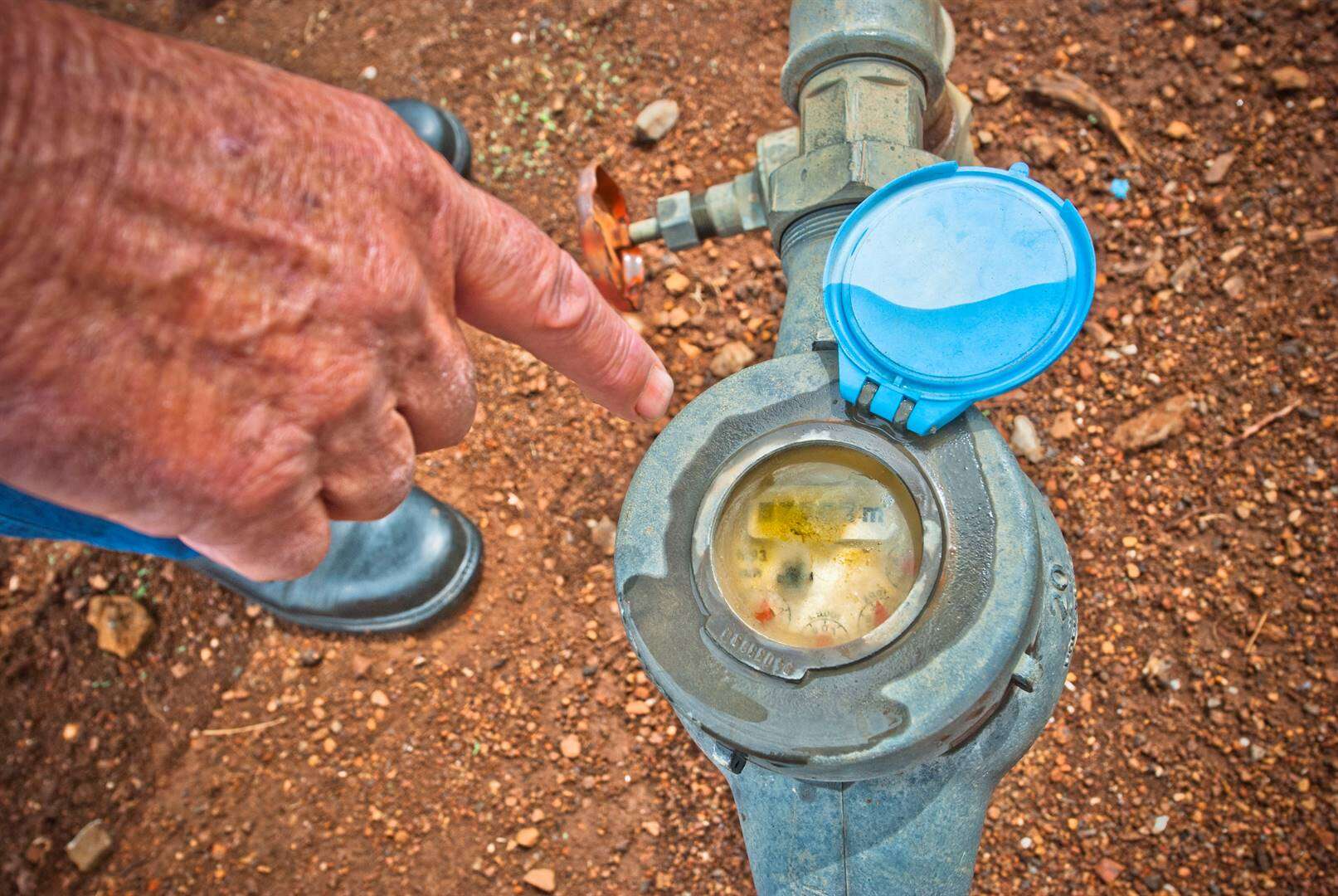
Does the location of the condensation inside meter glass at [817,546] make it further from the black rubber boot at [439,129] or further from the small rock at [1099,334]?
the black rubber boot at [439,129]

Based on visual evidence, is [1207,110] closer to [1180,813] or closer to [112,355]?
[1180,813]

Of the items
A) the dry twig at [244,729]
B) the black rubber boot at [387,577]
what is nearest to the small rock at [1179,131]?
the black rubber boot at [387,577]

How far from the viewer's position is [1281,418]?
4.62 feet

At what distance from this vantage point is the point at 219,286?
645 mm

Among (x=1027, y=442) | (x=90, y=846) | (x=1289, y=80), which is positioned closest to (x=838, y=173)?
(x=1027, y=442)

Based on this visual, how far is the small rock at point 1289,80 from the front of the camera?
1506 mm

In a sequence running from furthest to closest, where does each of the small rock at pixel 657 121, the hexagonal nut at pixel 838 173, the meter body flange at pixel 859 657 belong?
the small rock at pixel 657 121
the hexagonal nut at pixel 838 173
the meter body flange at pixel 859 657

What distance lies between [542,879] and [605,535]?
0.56 metres

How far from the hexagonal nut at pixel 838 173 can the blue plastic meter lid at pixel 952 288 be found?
0.53ft

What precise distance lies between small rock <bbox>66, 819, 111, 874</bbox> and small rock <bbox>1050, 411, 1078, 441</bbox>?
70.3 inches

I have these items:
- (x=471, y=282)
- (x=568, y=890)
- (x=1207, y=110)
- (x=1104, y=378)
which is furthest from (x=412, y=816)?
(x=1207, y=110)

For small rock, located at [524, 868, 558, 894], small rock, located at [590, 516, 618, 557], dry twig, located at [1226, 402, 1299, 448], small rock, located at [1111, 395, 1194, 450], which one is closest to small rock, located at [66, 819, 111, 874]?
small rock, located at [524, 868, 558, 894]

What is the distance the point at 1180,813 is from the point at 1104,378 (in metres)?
0.69

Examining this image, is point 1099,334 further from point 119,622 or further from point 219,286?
point 119,622
